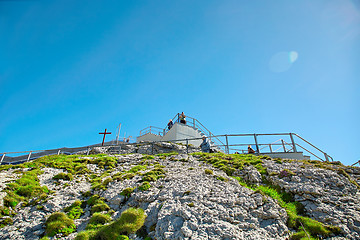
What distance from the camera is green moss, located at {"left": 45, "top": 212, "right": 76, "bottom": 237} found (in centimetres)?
827

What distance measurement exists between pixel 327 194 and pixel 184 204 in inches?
264

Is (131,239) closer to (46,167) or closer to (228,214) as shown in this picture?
(228,214)

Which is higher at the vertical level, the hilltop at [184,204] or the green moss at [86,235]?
the hilltop at [184,204]

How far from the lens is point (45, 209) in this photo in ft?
32.0

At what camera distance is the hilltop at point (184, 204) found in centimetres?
755

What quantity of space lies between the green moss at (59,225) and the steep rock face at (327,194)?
1003 cm

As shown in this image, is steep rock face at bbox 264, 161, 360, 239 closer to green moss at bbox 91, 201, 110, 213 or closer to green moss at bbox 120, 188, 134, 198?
green moss at bbox 120, 188, 134, 198

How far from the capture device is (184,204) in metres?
8.77

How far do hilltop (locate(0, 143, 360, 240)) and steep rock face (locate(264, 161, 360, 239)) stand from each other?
0.12 feet

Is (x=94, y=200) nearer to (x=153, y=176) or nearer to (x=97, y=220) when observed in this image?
(x=97, y=220)

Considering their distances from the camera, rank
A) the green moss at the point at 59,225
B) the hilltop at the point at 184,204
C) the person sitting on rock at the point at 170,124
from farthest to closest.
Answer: the person sitting on rock at the point at 170,124, the green moss at the point at 59,225, the hilltop at the point at 184,204

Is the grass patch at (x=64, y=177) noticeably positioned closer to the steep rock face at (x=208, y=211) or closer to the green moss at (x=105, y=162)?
the green moss at (x=105, y=162)

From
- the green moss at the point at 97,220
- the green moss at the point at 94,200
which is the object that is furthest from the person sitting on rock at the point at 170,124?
the green moss at the point at 97,220

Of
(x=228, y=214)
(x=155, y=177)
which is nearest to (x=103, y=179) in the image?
(x=155, y=177)
